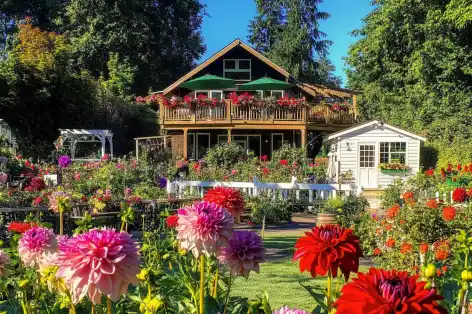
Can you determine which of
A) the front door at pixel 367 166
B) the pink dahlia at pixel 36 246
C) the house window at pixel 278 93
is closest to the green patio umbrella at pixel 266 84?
the house window at pixel 278 93

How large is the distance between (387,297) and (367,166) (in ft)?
65.9

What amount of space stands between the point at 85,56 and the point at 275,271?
2931cm

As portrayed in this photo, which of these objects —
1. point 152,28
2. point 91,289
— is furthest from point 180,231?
point 152,28

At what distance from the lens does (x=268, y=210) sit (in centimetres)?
1082

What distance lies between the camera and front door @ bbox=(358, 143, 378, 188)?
20225 mm

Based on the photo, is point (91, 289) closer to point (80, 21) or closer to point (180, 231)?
point (180, 231)

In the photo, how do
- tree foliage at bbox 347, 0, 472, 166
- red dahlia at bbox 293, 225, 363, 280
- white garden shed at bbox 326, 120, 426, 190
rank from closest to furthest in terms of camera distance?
red dahlia at bbox 293, 225, 363, 280, white garden shed at bbox 326, 120, 426, 190, tree foliage at bbox 347, 0, 472, 166

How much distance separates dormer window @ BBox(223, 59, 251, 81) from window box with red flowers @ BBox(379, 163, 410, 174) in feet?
28.6

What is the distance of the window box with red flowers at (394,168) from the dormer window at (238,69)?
8.73 metres

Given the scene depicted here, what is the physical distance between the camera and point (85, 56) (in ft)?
107

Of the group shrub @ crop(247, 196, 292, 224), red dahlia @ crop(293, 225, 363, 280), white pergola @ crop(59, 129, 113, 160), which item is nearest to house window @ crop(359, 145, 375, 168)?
shrub @ crop(247, 196, 292, 224)

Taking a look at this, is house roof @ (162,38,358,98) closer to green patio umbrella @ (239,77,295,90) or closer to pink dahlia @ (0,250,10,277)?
green patio umbrella @ (239,77,295,90)

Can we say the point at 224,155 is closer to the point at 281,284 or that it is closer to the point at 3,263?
the point at 281,284

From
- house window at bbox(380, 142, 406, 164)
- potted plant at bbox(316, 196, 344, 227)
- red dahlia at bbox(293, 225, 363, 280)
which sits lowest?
potted plant at bbox(316, 196, 344, 227)
